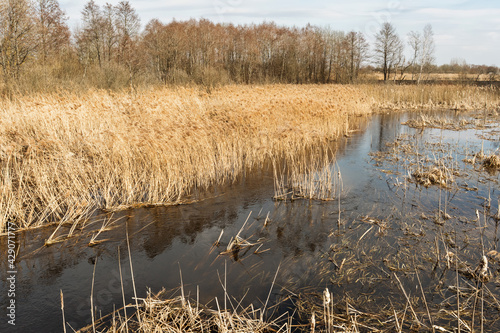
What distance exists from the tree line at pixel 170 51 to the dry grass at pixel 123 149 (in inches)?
244

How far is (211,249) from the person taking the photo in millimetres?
4977

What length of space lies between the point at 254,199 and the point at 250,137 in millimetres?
3186

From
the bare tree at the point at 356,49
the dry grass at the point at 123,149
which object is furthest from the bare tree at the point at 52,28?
the bare tree at the point at 356,49

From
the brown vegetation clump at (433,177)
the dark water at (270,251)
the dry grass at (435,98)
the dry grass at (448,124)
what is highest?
the dry grass at (435,98)

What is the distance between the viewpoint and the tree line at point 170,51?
46.0ft

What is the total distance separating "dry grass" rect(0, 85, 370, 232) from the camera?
19.8ft

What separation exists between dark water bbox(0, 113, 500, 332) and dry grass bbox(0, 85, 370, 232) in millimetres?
689

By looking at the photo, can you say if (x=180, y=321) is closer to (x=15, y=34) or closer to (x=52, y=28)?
(x=15, y=34)

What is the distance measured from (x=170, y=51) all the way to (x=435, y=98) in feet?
80.5

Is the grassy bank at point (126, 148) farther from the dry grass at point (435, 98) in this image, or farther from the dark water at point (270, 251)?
the dry grass at point (435, 98)

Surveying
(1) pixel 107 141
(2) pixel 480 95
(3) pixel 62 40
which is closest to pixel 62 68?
(3) pixel 62 40

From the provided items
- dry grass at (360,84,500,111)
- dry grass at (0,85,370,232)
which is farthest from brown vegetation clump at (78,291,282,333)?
dry grass at (360,84,500,111)

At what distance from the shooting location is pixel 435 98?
22.2 m

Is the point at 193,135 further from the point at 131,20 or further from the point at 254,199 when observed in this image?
the point at 131,20
